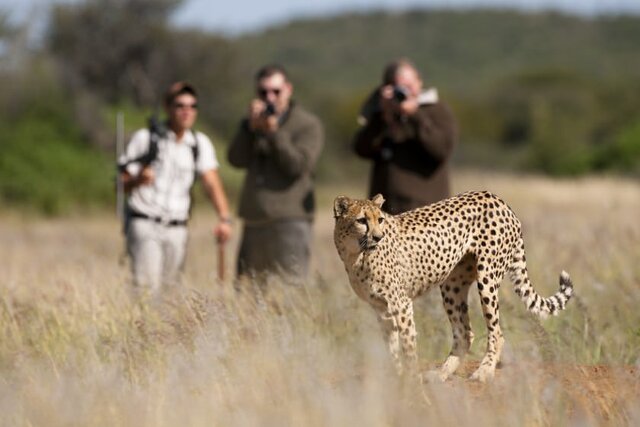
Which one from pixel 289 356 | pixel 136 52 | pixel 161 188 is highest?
pixel 136 52

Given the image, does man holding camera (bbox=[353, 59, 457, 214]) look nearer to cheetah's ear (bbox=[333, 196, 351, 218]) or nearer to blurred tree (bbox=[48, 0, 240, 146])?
cheetah's ear (bbox=[333, 196, 351, 218])

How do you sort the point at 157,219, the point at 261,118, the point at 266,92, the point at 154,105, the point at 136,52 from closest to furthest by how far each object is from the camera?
1. the point at 157,219
2. the point at 261,118
3. the point at 266,92
4. the point at 154,105
5. the point at 136,52

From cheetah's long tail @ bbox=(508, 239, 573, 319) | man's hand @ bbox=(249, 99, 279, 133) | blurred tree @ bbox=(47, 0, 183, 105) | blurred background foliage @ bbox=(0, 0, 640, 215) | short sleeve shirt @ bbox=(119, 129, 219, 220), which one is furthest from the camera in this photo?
blurred tree @ bbox=(47, 0, 183, 105)

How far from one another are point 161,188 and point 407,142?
1542 mm

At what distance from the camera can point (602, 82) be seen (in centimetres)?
8119

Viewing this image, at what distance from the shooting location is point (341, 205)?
5.71 m

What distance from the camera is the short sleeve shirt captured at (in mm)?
8219

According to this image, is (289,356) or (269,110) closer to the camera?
(289,356)

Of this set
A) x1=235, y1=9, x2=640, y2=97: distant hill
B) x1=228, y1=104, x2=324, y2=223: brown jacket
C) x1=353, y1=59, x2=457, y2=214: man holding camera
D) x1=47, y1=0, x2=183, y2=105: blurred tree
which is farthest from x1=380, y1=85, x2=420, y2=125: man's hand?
x1=235, y1=9, x2=640, y2=97: distant hill

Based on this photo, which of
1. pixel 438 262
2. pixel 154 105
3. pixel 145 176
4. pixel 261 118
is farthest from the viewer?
pixel 154 105

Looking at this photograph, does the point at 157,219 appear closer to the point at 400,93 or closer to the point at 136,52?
the point at 400,93

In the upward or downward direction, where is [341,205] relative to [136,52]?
downward

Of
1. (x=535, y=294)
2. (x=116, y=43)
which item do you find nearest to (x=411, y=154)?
(x=535, y=294)

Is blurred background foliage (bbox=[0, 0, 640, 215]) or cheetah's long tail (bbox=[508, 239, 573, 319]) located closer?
cheetah's long tail (bbox=[508, 239, 573, 319])
